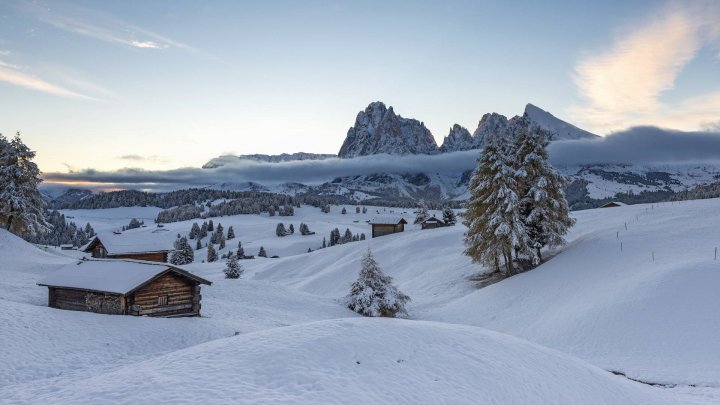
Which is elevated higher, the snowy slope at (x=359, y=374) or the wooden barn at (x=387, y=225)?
the snowy slope at (x=359, y=374)

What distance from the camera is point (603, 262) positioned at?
34594mm

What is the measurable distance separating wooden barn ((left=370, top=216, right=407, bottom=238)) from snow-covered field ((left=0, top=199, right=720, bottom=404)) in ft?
133

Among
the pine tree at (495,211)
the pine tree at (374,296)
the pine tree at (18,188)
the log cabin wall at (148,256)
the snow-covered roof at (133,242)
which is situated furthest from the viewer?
the pine tree at (18,188)

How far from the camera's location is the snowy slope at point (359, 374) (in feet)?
35.0

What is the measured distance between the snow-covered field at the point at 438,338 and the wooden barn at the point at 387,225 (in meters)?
40.7

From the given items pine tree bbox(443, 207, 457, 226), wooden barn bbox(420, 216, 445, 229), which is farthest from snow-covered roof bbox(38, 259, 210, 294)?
wooden barn bbox(420, 216, 445, 229)

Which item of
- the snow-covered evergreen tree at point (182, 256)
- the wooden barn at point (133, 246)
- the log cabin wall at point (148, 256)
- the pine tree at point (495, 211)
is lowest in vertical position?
the snow-covered evergreen tree at point (182, 256)

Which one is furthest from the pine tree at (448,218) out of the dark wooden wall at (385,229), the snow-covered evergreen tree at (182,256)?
the snow-covered evergreen tree at (182,256)

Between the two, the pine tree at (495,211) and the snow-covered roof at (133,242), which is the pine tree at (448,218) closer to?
the pine tree at (495,211)

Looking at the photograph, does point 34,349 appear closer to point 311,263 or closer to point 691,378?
point 691,378

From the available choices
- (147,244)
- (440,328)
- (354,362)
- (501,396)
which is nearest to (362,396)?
(354,362)

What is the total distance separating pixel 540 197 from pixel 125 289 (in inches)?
1339

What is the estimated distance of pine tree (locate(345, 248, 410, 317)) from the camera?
3766 centimetres

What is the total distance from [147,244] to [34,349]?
109 feet
